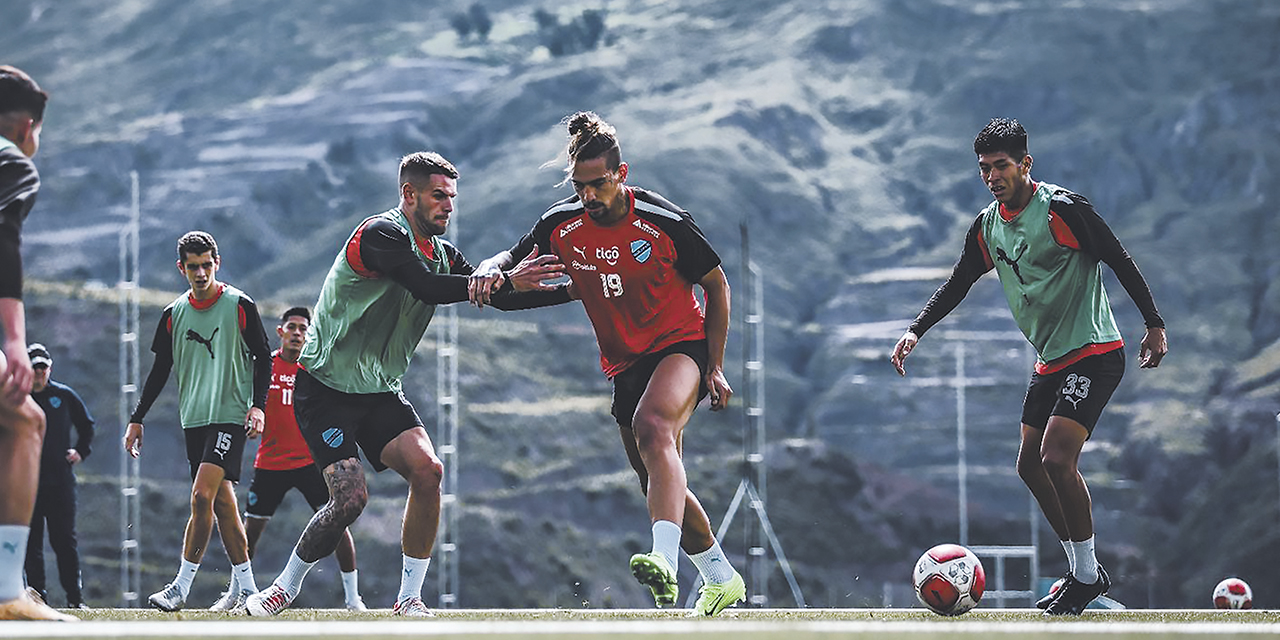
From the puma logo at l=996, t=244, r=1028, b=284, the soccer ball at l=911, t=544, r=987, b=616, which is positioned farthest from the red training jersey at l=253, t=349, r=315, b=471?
the puma logo at l=996, t=244, r=1028, b=284

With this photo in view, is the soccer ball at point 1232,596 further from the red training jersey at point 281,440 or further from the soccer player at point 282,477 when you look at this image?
the red training jersey at point 281,440

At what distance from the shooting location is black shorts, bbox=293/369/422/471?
827 centimetres

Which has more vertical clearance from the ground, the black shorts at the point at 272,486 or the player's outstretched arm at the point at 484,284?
the player's outstretched arm at the point at 484,284

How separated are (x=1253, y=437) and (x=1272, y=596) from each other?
791 inches

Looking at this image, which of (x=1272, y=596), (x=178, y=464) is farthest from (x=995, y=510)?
(x=178, y=464)

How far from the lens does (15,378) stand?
559cm

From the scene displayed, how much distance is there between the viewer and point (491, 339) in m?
61.9

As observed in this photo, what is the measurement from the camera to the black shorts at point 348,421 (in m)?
8.27

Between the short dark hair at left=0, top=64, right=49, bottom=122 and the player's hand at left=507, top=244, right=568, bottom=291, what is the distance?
235 centimetres

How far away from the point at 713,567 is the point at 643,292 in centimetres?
129

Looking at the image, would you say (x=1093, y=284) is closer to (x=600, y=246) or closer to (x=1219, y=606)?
(x=600, y=246)

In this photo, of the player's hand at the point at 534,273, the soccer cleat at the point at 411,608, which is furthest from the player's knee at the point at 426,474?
the player's hand at the point at 534,273

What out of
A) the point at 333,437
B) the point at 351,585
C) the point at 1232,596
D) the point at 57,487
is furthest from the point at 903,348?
the point at 57,487

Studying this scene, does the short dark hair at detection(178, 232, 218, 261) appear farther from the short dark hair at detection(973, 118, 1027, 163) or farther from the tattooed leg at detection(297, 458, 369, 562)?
the short dark hair at detection(973, 118, 1027, 163)
